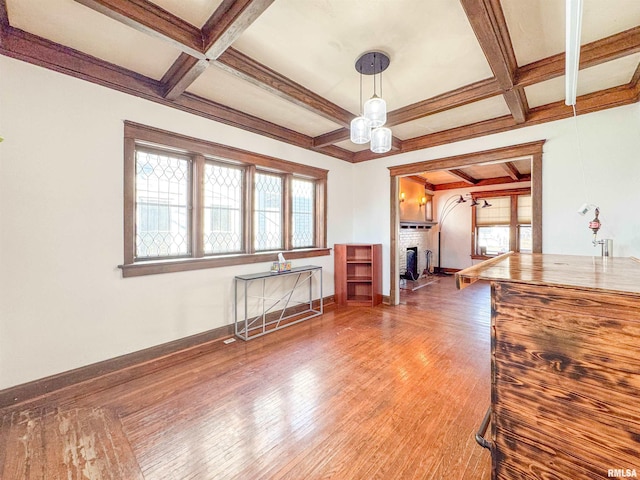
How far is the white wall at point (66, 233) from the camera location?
1962 millimetres

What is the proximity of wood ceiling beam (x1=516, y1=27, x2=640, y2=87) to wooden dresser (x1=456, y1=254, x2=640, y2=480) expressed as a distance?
1.96 m

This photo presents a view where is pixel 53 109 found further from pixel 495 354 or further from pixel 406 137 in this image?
pixel 406 137

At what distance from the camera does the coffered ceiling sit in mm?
1729

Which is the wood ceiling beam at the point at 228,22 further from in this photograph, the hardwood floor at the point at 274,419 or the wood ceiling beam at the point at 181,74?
the hardwood floor at the point at 274,419

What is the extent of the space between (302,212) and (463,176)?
14.7ft

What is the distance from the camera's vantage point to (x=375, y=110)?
220cm

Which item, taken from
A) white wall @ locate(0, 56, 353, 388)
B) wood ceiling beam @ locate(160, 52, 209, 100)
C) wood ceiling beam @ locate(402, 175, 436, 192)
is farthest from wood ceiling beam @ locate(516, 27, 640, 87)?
wood ceiling beam @ locate(402, 175, 436, 192)

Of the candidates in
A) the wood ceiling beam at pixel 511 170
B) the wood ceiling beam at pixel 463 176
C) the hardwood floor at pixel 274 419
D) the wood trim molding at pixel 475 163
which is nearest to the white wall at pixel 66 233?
the hardwood floor at pixel 274 419

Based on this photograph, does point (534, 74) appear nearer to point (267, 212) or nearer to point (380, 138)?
point (380, 138)

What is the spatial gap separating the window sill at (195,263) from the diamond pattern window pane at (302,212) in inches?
13.9

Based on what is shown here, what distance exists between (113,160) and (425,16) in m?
2.80

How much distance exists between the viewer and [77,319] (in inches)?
87.5

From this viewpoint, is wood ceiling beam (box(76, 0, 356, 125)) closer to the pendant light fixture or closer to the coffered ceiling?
the coffered ceiling

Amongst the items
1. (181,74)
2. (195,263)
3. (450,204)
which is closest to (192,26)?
(181,74)
